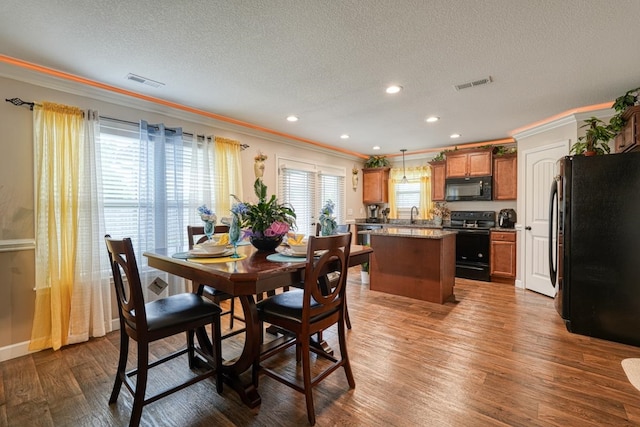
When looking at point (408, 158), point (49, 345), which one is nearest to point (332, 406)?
point (49, 345)

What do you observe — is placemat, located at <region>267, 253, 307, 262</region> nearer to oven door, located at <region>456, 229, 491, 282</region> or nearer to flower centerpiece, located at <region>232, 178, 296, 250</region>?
flower centerpiece, located at <region>232, 178, 296, 250</region>

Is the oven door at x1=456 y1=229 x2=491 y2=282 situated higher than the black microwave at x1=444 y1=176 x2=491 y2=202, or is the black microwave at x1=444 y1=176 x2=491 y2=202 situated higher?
the black microwave at x1=444 y1=176 x2=491 y2=202

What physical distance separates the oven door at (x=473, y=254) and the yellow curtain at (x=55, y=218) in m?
5.06

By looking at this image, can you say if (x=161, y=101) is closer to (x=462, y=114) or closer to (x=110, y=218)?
(x=110, y=218)

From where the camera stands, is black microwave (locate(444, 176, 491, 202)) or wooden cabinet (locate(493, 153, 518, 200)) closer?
wooden cabinet (locate(493, 153, 518, 200))

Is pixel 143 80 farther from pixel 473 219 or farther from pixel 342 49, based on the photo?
pixel 473 219

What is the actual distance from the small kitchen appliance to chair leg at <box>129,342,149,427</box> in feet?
17.1

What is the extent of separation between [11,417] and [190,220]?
6.96 ft

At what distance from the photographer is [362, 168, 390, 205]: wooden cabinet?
6.48 meters

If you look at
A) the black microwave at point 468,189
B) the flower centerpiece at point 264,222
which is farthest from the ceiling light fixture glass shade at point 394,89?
the black microwave at point 468,189

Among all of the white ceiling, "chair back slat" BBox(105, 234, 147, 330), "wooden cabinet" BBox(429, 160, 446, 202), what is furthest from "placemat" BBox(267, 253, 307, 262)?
"wooden cabinet" BBox(429, 160, 446, 202)

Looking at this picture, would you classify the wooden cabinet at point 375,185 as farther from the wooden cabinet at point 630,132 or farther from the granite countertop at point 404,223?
the wooden cabinet at point 630,132

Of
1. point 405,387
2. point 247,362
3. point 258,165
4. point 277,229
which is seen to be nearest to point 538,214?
point 405,387

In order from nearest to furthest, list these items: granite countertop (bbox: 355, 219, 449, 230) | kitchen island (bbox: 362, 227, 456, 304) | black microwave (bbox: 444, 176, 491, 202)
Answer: kitchen island (bbox: 362, 227, 456, 304)
black microwave (bbox: 444, 176, 491, 202)
granite countertop (bbox: 355, 219, 449, 230)
